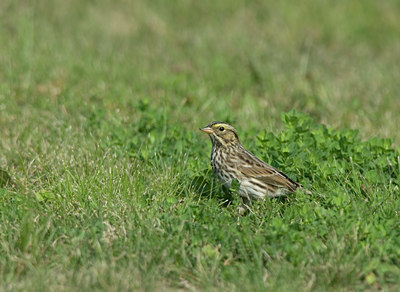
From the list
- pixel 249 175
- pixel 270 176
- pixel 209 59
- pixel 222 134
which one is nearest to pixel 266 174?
pixel 270 176

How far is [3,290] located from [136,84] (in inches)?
225

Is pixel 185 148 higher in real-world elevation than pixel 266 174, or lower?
lower

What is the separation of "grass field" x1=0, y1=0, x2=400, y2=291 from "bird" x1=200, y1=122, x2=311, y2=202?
6.8 inches

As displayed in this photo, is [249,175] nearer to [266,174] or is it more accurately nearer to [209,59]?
[266,174]

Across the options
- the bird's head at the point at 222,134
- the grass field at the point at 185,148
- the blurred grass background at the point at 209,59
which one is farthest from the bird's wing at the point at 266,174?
the blurred grass background at the point at 209,59

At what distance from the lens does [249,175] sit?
6.52m

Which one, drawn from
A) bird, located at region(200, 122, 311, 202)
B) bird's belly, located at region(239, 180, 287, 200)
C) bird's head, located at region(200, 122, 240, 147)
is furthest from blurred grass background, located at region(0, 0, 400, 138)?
bird's belly, located at region(239, 180, 287, 200)

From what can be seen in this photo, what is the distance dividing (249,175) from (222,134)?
580 mm

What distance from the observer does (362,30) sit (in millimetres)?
13555

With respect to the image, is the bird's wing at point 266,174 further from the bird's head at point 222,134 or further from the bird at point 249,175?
the bird's head at point 222,134

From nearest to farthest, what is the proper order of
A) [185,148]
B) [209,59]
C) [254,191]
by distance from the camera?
1. [254,191]
2. [185,148]
3. [209,59]

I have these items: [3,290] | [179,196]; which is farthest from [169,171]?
[3,290]

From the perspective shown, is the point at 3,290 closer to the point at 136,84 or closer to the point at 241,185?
the point at 241,185

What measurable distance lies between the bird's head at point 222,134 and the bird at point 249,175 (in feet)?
0.22
